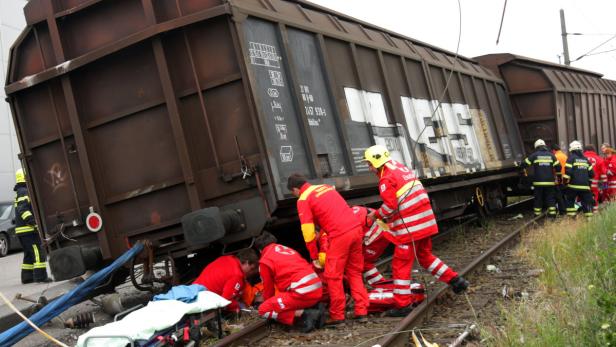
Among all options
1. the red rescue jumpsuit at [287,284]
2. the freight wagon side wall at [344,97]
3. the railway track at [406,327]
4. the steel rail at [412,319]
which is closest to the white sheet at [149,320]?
the railway track at [406,327]

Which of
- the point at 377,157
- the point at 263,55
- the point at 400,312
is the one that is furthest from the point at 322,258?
the point at 263,55

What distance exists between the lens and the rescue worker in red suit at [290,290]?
571 cm

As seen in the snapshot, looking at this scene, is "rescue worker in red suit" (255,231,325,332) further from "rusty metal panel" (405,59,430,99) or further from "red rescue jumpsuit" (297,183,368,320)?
"rusty metal panel" (405,59,430,99)

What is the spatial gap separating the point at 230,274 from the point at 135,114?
6.55 ft

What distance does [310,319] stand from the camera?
225 inches

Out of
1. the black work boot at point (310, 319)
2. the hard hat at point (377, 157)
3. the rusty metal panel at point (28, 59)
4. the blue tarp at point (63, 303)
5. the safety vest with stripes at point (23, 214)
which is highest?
the rusty metal panel at point (28, 59)

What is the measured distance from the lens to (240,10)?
248 inches

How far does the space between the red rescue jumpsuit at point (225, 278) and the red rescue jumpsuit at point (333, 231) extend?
2.93 feet

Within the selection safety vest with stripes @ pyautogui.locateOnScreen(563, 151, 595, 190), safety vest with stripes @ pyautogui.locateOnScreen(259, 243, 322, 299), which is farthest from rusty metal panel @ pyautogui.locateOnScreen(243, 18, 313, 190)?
safety vest with stripes @ pyautogui.locateOnScreen(563, 151, 595, 190)

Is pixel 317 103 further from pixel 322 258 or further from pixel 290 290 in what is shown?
pixel 290 290

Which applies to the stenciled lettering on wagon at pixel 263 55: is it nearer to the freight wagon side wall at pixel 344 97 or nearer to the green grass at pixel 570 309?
the freight wagon side wall at pixel 344 97

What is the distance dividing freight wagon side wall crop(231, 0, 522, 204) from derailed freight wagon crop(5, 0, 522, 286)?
3cm

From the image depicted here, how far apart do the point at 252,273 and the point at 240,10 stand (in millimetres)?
2734

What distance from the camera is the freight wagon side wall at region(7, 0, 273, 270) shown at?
20.7 feet
